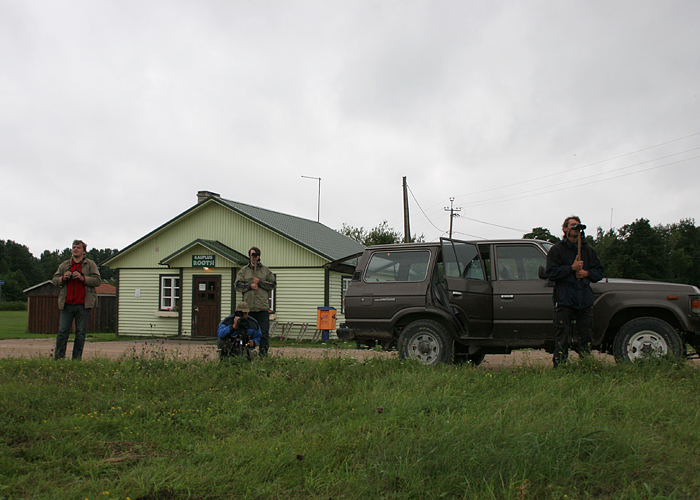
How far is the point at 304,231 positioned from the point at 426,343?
1675 centimetres

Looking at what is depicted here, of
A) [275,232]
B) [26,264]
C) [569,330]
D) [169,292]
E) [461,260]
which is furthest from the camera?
[26,264]

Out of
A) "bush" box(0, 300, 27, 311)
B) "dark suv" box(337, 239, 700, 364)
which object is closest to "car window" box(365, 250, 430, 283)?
"dark suv" box(337, 239, 700, 364)

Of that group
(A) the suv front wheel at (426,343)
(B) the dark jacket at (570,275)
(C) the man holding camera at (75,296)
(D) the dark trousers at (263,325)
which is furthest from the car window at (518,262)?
(C) the man holding camera at (75,296)

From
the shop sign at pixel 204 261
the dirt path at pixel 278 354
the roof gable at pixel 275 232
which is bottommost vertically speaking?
the dirt path at pixel 278 354

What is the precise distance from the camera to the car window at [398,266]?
8.59 m

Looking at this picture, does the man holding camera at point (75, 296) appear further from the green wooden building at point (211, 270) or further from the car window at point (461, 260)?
the green wooden building at point (211, 270)

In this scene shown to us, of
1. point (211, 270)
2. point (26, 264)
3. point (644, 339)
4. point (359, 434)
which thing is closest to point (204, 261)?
point (211, 270)

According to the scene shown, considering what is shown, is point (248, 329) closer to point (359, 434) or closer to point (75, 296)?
point (75, 296)

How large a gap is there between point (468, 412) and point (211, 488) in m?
2.30

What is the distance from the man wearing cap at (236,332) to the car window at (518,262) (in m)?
3.64

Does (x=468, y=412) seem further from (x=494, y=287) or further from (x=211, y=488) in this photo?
(x=494, y=287)

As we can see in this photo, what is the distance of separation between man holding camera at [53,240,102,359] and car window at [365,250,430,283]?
14.1 feet

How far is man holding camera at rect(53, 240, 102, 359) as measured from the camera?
9.06 metres

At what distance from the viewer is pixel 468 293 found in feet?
26.3
